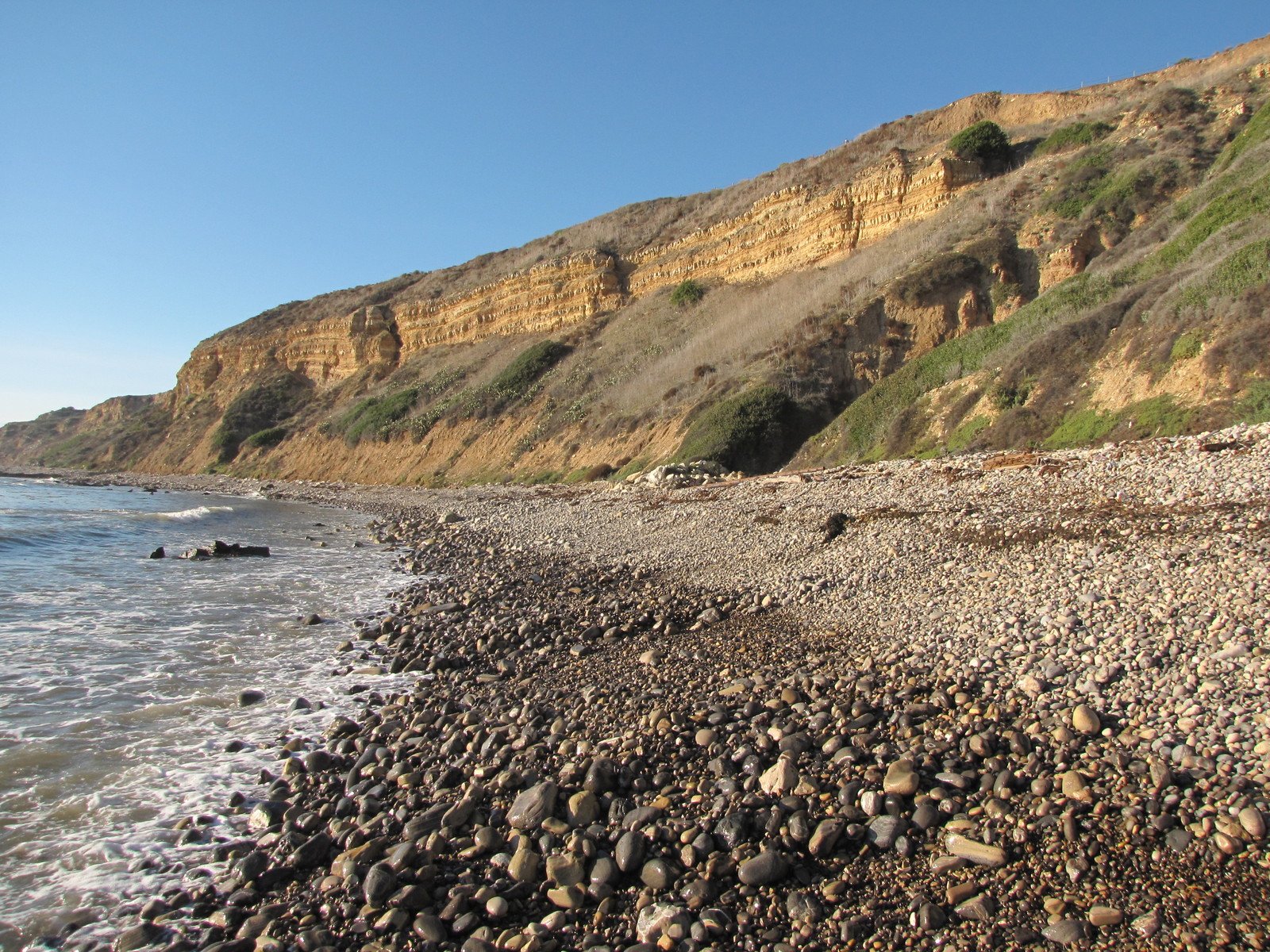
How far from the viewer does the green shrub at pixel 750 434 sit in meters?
22.9

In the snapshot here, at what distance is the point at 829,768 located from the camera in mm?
4527

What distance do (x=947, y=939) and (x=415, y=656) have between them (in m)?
6.21

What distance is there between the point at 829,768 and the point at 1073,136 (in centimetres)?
3485

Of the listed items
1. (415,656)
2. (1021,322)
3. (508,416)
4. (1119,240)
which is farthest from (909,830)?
(508,416)

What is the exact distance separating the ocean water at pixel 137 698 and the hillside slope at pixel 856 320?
1302cm

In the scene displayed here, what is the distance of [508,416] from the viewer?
39344 mm

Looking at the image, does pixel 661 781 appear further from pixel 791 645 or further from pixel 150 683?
pixel 150 683

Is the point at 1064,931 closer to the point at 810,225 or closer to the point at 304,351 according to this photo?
the point at 810,225

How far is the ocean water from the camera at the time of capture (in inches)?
175

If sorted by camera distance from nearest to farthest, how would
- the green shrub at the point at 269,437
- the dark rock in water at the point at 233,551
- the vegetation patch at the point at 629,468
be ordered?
the dark rock in water at the point at 233,551 < the vegetation patch at the point at 629,468 < the green shrub at the point at 269,437

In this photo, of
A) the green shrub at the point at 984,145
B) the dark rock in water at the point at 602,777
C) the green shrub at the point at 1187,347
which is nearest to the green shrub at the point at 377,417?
the green shrub at the point at 984,145

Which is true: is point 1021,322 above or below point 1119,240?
below

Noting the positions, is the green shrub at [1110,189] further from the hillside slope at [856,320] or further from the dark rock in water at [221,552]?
the dark rock in water at [221,552]

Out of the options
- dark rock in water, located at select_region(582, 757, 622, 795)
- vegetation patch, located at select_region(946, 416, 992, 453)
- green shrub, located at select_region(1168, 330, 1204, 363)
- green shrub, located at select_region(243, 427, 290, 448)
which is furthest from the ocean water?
green shrub, located at select_region(243, 427, 290, 448)
